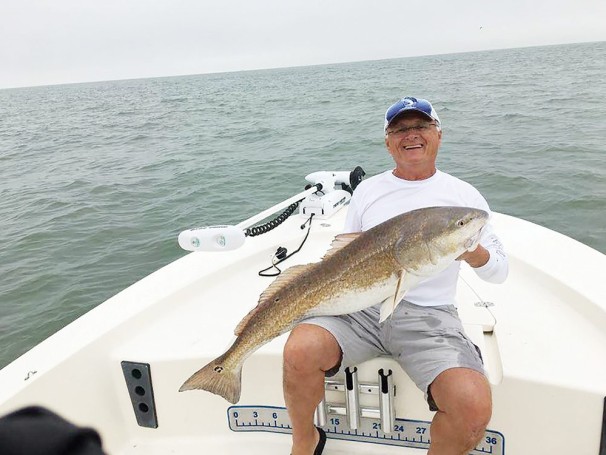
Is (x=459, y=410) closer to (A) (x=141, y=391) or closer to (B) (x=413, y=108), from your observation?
(B) (x=413, y=108)

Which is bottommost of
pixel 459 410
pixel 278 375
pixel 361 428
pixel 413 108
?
pixel 361 428

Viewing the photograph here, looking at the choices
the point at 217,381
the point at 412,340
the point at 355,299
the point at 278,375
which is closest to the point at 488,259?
the point at 412,340

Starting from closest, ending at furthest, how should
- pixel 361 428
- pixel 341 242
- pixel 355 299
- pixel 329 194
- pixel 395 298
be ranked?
pixel 395 298 → pixel 355 299 → pixel 341 242 → pixel 361 428 → pixel 329 194

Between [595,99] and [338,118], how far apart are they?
10442 millimetres

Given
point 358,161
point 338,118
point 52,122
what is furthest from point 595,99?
point 52,122

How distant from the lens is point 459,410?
212 centimetres

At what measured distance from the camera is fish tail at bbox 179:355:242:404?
2412mm

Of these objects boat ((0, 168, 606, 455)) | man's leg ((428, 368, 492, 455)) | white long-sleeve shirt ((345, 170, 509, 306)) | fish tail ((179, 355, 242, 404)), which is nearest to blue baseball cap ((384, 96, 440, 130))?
white long-sleeve shirt ((345, 170, 509, 306))

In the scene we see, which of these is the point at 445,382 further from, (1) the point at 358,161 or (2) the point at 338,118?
(2) the point at 338,118

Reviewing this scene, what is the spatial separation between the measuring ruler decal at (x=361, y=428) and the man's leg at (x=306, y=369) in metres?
0.34

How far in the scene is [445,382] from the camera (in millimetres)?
2197

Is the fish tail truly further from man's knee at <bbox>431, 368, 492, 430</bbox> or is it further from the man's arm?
the man's arm

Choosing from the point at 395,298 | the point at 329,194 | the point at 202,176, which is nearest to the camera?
the point at 395,298

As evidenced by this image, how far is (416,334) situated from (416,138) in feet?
3.89
